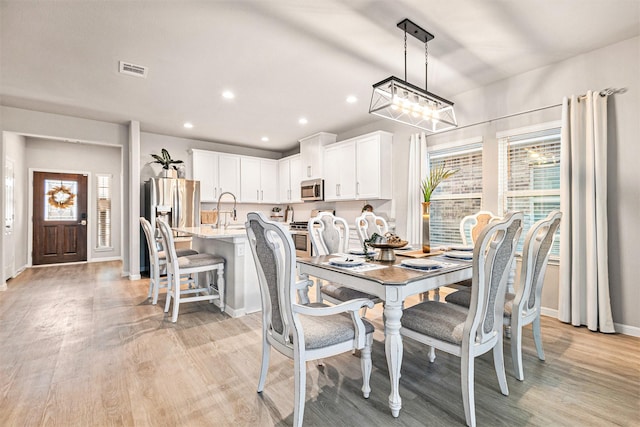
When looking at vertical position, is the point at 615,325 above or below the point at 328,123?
below

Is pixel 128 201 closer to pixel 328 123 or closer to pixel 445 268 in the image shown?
pixel 328 123

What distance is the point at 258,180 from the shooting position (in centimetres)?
664

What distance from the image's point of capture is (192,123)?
5082 mm

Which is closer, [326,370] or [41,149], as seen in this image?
[326,370]

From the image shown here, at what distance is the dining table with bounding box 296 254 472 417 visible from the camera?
5.25 ft

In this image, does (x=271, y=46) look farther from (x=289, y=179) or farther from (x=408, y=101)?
(x=289, y=179)

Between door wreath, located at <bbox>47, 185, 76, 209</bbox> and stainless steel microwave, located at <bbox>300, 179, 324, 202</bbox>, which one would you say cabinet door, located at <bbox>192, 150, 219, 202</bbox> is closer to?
stainless steel microwave, located at <bbox>300, 179, 324, 202</bbox>

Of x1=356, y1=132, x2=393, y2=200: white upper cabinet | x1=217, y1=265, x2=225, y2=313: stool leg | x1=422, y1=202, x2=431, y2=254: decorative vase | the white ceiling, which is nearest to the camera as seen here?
the white ceiling

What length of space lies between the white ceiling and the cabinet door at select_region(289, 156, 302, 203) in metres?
2.13

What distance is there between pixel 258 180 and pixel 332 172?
6.34ft

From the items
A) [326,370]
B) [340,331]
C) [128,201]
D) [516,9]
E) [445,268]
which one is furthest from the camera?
→ [128,201]

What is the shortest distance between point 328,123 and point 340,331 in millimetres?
4074

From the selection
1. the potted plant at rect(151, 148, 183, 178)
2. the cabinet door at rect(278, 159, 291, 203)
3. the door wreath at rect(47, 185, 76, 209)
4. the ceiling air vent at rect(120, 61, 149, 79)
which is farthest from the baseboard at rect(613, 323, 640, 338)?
the door wreath at rect(47, 185, 76, 209)

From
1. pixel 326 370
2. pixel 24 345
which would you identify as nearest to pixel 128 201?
pixel 24 345
